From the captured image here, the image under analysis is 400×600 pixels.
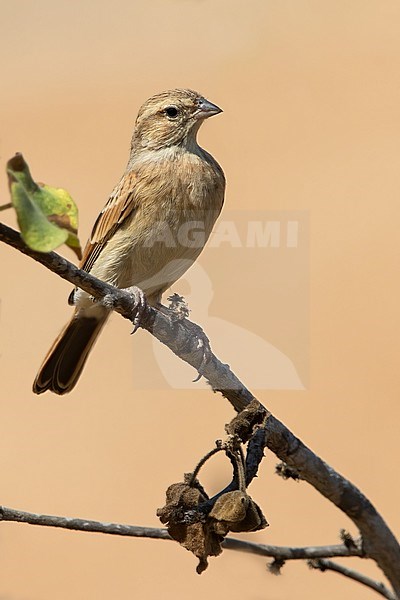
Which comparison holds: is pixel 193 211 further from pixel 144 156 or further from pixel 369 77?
pixel 369 77

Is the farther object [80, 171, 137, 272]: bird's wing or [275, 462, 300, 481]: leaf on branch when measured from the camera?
[80, 171, 137, 272]: bird's wing

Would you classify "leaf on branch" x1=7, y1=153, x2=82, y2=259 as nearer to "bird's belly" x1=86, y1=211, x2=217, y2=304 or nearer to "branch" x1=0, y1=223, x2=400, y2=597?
"branch" x1=0, y1=223, x2=400, y2=597

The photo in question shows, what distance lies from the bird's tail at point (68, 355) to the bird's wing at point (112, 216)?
1.23ft

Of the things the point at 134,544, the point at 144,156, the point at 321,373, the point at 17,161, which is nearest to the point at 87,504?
the point at 134,544

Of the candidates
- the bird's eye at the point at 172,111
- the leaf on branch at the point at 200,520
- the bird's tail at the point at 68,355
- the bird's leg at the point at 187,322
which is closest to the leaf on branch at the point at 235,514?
the leaf on branch at the point at 200,520

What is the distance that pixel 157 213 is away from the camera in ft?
9.84

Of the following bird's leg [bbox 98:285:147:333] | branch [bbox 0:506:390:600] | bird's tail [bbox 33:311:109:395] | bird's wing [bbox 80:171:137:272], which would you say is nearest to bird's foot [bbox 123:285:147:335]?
bird's leg [bbox 98:285:147:333]

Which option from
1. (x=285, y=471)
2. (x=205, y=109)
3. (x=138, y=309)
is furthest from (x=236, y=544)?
(x=205, y=109)

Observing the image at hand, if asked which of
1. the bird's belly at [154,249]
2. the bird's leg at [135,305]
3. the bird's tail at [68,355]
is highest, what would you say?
the bird's belly at [154,249]

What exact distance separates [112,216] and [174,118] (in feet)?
1.61

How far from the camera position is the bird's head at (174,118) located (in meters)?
3.34

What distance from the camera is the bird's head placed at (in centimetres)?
334

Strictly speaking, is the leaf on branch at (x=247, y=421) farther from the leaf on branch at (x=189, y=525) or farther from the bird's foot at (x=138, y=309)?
the bird's foot at (x=138, y=309)

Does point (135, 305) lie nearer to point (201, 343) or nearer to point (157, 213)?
point (201, 343)
